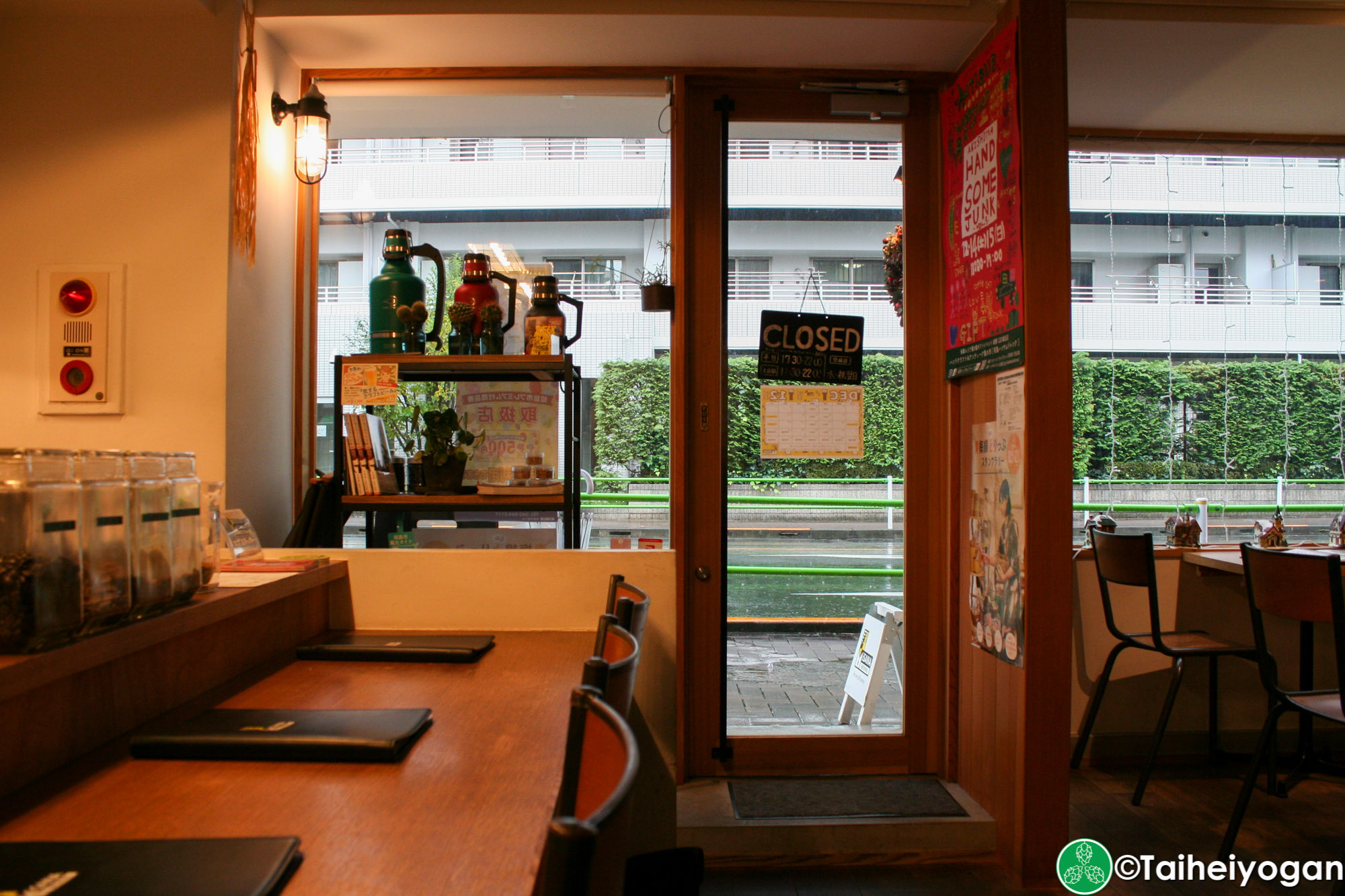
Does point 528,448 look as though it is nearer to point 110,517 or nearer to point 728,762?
point 728,762

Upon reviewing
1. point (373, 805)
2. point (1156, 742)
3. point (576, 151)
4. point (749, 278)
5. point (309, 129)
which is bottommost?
point (1156, 742)

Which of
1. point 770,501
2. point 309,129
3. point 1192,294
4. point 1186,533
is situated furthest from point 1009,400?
point 309,129

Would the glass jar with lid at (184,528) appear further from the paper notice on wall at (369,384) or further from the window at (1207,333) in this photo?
the window at (1207,333)

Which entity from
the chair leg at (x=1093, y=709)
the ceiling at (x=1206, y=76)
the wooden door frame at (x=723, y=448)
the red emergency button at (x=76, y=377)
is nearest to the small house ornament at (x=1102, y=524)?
the chair leg at (x=1093, y=709)

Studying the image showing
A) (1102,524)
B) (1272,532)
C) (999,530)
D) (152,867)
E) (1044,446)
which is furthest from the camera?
(1272,532)

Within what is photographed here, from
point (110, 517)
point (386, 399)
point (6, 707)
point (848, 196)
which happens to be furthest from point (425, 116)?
point (6, 707)

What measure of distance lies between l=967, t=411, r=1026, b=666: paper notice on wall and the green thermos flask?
1.84m

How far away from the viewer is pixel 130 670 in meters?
1.40

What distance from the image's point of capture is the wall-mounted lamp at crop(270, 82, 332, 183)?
2.65m

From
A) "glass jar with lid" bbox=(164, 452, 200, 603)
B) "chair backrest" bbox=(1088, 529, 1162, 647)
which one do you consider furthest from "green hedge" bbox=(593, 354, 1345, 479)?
"glass jar with lid" bbox=(164, 452, 200, 603)

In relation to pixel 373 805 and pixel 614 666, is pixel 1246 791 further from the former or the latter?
pixel 373 805

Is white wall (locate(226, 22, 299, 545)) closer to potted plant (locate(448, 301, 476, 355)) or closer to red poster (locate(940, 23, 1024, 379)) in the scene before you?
potted plant (locate(448, 301, 476, 355))

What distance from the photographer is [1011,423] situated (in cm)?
244

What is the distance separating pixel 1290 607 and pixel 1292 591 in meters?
0.05
